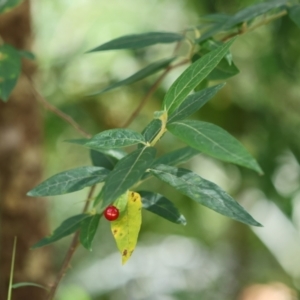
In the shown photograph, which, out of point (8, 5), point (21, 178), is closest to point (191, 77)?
point (8, 5)

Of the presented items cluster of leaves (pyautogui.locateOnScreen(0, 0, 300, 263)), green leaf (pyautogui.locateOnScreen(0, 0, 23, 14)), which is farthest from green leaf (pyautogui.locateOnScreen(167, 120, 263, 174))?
green leaf (pyautogui.locateOnScreen(0, 0, 23, 14))

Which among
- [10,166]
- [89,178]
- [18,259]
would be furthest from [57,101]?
[89,178]

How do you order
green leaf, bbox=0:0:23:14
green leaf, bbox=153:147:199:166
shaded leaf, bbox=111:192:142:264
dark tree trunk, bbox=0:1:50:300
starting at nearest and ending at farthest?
shaded leaf, bbox=111:192:142:264
green leaf, bbox=153:147:199:166
green leaf, bbox=0:0:23:14
dark tree trunk, bbox=0:1:50:300

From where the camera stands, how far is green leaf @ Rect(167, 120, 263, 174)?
0.30 meters

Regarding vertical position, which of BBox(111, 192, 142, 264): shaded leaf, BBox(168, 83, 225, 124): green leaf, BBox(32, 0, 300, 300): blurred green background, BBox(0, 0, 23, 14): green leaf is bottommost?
BBox(32, 0, 300, 300): blurred green background

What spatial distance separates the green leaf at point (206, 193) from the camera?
1.18 feet

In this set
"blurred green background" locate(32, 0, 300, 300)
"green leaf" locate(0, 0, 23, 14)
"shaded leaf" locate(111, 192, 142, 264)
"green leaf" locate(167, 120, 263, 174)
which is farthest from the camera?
"blurred green background" locate(32, 0, 300, 300)

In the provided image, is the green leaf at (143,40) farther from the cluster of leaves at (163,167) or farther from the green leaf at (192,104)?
the green leaf at (192,104)

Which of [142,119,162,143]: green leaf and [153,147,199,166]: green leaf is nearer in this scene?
[142,119,162,143]: green leaf

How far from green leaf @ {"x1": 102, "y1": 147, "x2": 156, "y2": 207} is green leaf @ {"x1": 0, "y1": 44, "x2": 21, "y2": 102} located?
27 centimetres

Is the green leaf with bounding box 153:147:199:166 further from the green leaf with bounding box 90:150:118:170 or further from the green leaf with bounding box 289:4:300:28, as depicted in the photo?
the green leaf with bounding box 289:4:300:28

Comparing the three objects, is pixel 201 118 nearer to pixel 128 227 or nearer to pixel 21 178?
pixel 21 178

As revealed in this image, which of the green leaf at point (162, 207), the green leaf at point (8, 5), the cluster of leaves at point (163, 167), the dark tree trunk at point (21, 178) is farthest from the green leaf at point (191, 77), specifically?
the dark tree trunk at point (21, 178)

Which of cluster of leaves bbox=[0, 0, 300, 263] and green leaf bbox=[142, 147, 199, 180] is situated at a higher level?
cluster of leaves bbox=[0, 0, 300, 263]
